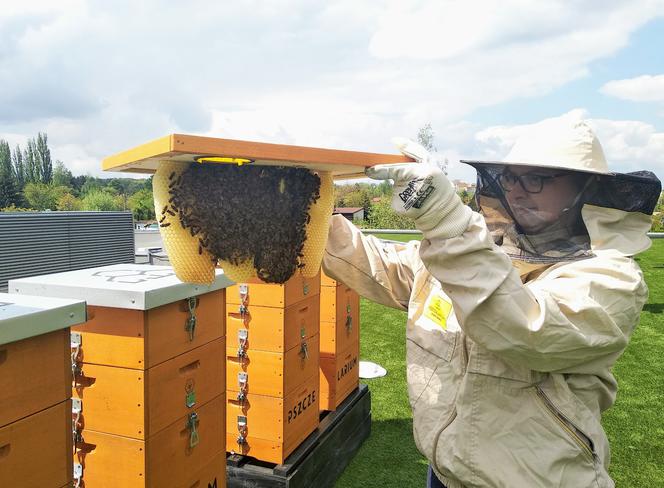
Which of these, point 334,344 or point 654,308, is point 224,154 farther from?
point 654,308

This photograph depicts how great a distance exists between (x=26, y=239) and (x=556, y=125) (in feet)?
18.5

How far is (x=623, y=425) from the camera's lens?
4395 mm

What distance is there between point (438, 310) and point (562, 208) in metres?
0.50

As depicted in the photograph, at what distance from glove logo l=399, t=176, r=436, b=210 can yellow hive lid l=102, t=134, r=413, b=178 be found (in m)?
0.16

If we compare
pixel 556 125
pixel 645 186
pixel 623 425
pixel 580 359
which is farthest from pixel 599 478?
pixel 623 425

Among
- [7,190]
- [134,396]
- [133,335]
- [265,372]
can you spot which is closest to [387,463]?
[265,372]

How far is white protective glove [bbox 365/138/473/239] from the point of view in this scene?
4.18 ft

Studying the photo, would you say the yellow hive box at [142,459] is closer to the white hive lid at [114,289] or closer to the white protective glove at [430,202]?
the white hive lid at [114,289]

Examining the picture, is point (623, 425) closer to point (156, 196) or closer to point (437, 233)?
point (437, 233)

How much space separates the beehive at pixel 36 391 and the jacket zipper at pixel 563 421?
54.9 inches

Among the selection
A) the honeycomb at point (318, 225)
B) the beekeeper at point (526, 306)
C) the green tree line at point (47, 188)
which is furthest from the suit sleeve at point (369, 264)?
the green tree line at point (47, 188)

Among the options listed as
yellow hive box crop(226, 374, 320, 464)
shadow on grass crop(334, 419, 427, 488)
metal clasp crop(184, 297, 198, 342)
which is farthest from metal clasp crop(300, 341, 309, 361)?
metal clasp crop(184, 297, 198, 342)

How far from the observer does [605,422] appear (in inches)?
175

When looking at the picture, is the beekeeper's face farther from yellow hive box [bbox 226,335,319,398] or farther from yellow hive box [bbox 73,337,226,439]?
yellow hive box [bbox 226,335,319,398]
